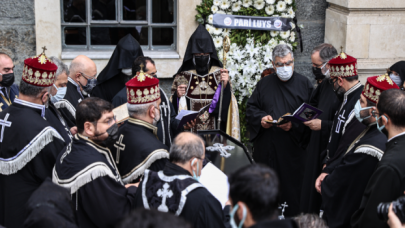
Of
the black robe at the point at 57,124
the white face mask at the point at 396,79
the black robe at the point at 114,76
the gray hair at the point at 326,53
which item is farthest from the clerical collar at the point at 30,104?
the white face mask at the point at 396,79

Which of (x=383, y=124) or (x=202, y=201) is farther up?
(x=383, y=124)

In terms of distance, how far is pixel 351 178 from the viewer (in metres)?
4.03

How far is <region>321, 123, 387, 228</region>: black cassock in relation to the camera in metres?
3.84

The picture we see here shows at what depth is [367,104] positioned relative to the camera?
161 inches

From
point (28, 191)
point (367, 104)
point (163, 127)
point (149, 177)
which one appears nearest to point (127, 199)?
point (149, 177)

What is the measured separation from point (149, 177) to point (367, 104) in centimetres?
210

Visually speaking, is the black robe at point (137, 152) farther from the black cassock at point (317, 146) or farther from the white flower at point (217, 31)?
the white flower at point (217, 31)


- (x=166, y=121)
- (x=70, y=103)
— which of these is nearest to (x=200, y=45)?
(x=166, y=121)

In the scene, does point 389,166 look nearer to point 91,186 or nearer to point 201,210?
point 201,210

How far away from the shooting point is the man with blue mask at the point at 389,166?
327 cm

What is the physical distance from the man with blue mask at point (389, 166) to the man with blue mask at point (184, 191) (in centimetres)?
117

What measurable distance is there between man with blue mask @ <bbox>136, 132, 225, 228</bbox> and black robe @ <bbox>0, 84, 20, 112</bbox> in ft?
8.58

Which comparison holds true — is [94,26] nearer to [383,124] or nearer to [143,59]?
[143,59]

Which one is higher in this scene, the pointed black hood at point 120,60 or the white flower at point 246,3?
the white flower at point 246,3
